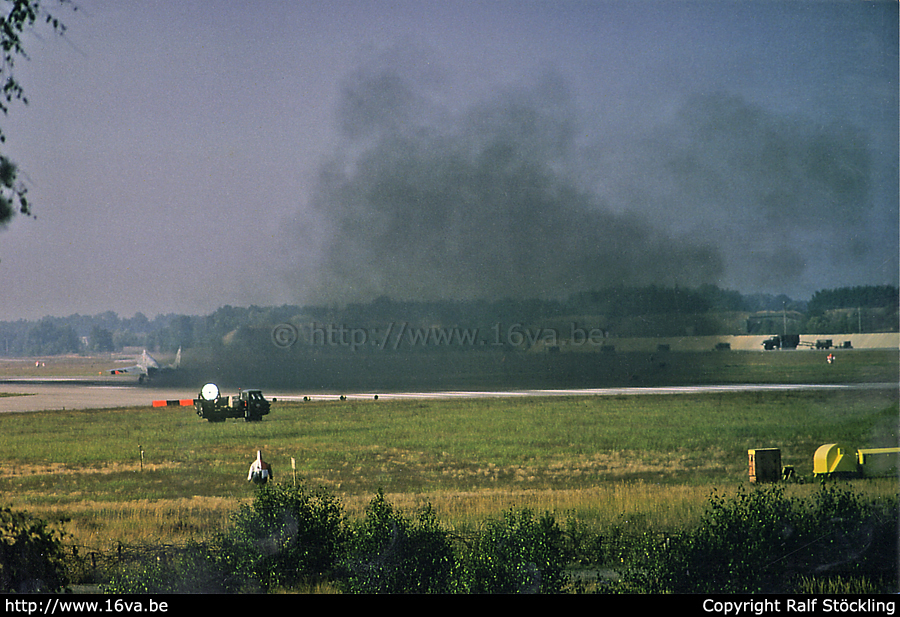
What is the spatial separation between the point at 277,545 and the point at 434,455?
1839cm

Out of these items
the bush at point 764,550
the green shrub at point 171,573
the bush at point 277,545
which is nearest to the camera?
the green shrub at point 171,573

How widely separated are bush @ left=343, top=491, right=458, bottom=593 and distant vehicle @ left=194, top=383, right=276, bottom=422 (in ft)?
75.8

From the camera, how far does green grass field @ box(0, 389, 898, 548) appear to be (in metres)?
14.6

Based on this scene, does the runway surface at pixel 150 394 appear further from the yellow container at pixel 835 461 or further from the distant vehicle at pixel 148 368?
the yellow container at pixel 835 461

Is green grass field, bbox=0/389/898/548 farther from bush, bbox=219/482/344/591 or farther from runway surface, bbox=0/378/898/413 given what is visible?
runway surface, bbox=0/378/898/413

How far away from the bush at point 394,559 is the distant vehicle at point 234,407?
910 inches

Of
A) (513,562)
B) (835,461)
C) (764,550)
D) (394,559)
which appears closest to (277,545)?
(394,559)

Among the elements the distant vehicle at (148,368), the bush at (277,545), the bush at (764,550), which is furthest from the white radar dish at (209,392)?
the bush at (764,550)

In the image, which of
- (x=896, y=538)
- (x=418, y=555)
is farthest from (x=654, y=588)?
(x=896, y=538)

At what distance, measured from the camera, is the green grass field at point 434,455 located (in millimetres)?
14609

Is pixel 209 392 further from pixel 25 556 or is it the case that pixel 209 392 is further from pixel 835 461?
pixel 835 461

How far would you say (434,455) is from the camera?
27.2 meters

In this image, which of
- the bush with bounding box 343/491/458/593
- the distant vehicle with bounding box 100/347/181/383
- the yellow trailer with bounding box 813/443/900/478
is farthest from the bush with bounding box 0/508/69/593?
the yellow trailer with bounding box 813/443/900/478
